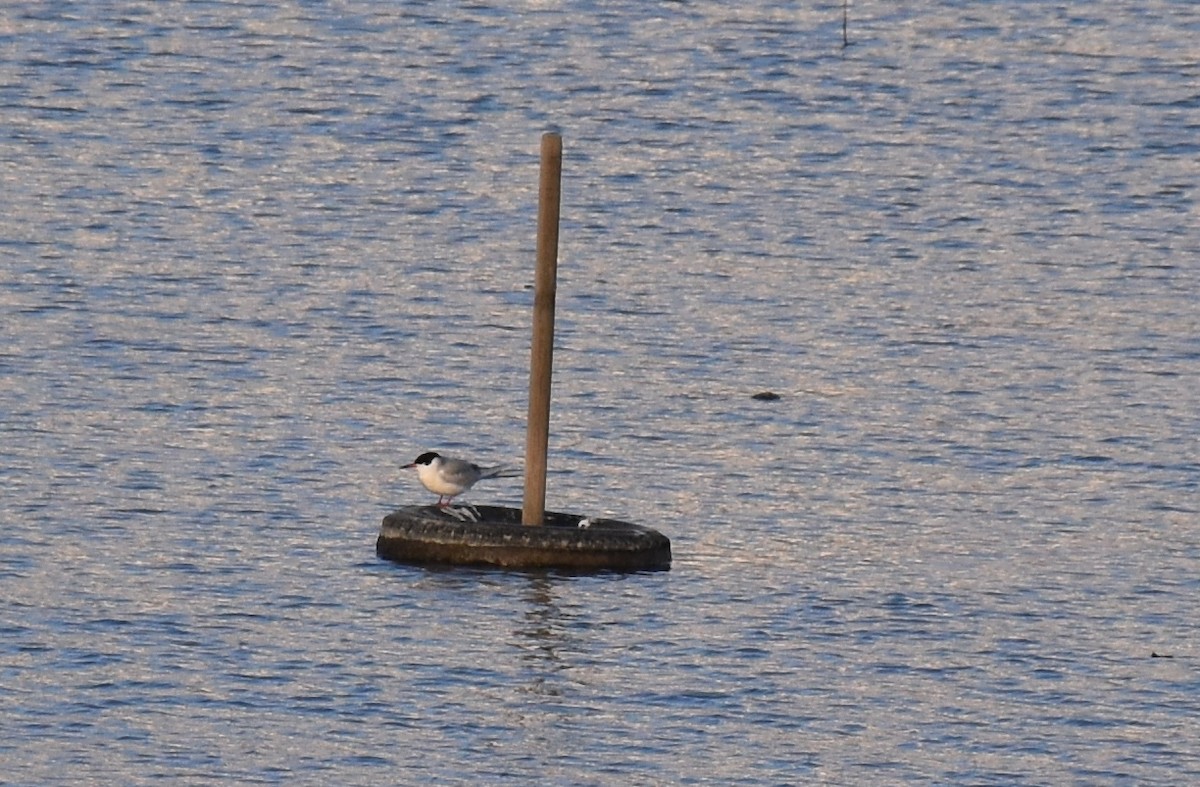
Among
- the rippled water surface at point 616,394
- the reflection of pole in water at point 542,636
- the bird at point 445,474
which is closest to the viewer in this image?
the rippled water surface at point 616,394

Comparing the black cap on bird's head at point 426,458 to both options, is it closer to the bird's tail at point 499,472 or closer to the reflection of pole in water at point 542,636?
the bird's tail at point 499,472

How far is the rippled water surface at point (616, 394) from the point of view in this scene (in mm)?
15125

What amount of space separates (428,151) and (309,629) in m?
17.4

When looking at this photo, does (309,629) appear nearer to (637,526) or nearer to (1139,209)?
(637,526)

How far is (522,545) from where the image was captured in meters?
17.9

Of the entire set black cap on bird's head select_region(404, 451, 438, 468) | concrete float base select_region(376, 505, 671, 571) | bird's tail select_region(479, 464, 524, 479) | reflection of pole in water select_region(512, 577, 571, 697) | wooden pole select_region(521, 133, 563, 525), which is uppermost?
wooden pole select_region(521, 133, 563, 525)

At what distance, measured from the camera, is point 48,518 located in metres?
18.7

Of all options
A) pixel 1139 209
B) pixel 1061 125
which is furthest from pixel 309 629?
pixel 1061 125

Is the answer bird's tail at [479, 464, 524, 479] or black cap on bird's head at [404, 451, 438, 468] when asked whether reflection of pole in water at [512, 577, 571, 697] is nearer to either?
black cap on bird's head at [404, 451, 438, 468]

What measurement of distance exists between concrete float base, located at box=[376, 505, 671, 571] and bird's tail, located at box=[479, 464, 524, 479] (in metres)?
1.19

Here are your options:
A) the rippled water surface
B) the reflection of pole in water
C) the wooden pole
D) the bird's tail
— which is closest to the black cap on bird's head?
the bird's tail

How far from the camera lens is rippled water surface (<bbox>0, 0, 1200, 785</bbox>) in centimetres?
1512

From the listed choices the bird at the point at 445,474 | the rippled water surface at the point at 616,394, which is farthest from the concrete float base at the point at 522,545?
the bird at the point at 445,474

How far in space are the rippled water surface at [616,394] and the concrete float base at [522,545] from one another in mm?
208
